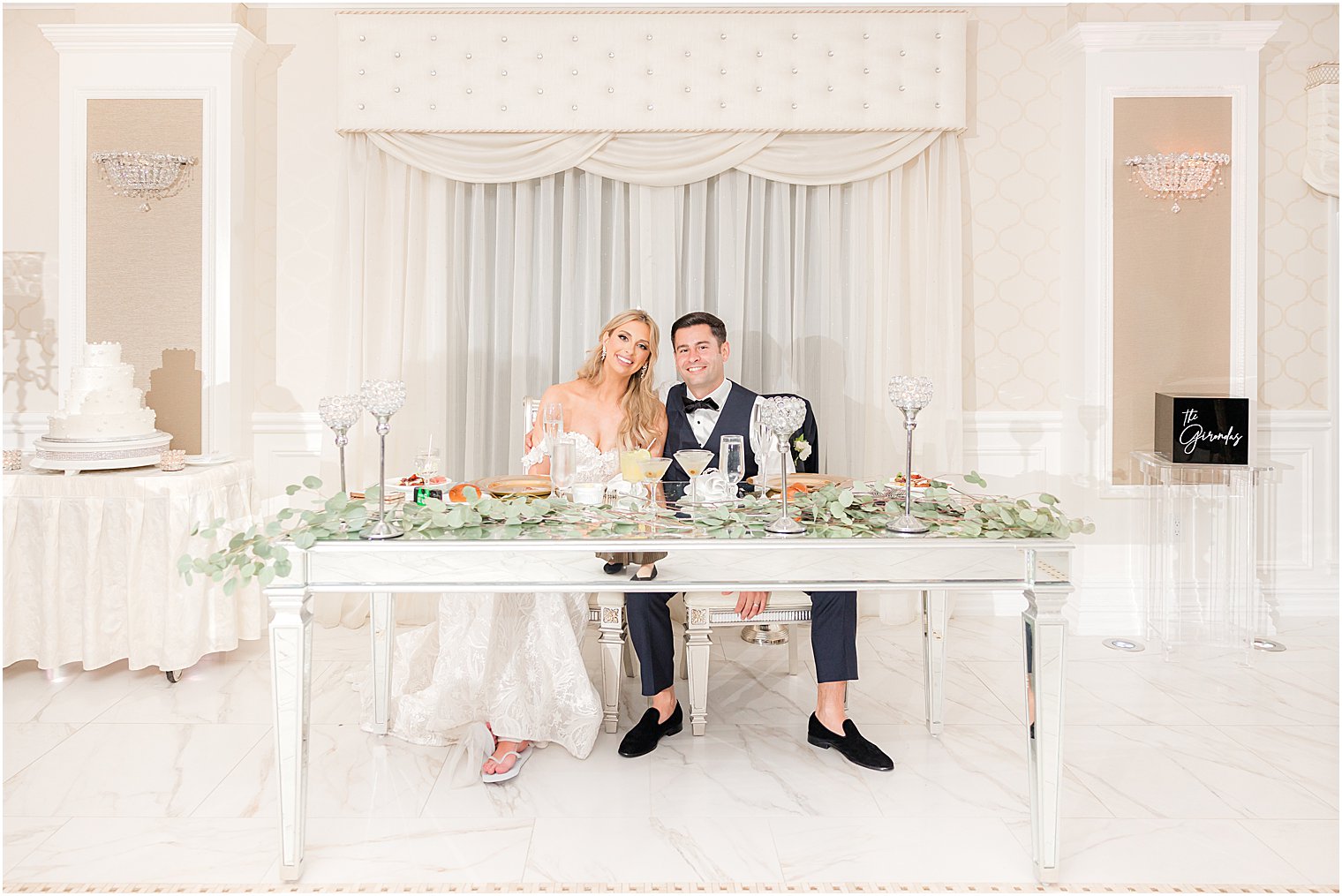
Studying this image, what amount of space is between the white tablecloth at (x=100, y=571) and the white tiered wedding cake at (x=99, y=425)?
2.5 inches

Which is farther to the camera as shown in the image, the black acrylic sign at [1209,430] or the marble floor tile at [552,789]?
the black acrylic sign at [1209,430]

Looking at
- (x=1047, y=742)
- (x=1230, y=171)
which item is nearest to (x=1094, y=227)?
(x=1230, y=171)

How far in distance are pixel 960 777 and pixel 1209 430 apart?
2140 mm

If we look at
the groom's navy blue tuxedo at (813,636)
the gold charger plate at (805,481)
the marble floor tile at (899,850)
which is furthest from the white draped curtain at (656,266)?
the marble floor tile at (899,850)

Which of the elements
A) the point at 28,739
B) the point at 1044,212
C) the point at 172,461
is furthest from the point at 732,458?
the point at 1044,212

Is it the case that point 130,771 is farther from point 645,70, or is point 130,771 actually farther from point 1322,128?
point 1322,128

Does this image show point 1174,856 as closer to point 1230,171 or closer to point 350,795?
point 350,795

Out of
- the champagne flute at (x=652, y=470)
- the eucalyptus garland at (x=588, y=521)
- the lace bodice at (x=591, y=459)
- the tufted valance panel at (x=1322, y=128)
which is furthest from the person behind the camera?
the tufted valance panel at (x=1322, y=128)

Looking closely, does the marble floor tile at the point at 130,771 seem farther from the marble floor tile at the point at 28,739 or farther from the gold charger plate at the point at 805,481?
the gold charger plate at the point at 805,481

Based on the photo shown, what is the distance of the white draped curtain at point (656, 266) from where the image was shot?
4352 millimetres

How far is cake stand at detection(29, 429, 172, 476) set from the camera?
3.55 metres

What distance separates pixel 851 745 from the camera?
290 cm

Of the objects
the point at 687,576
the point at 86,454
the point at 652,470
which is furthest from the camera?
the point at 86,454

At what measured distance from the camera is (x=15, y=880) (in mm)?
2227
